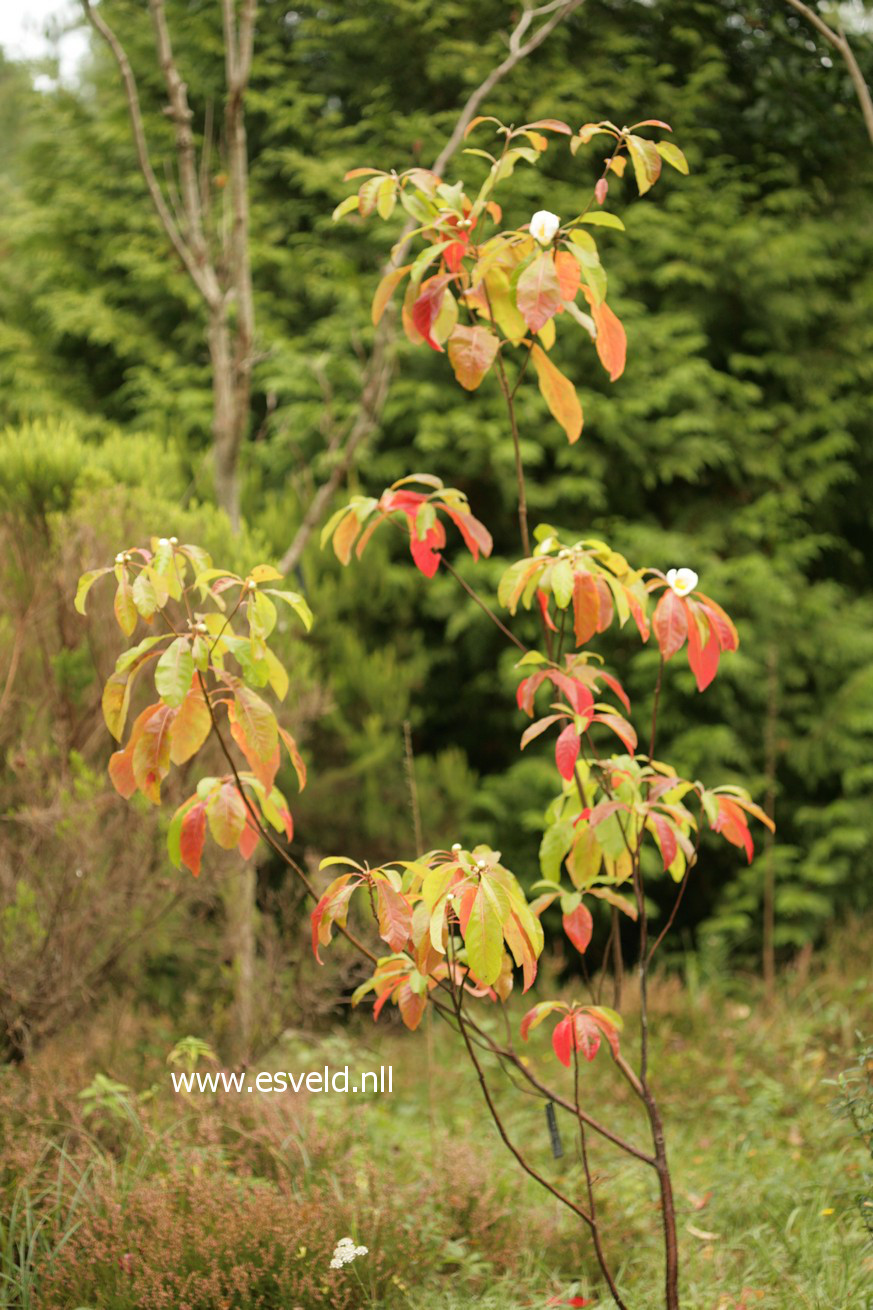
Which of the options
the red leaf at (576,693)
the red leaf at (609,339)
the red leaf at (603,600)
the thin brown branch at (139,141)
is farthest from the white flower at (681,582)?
the thin brown branch at (139,141)

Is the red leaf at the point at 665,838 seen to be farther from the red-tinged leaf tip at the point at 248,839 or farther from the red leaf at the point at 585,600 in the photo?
the red-tinged leaf tip at the point at 248,839

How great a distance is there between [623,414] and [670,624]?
3.28 metres

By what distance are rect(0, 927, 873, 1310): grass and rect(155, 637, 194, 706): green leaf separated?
115 cm

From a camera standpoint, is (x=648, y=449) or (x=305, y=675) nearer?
(x=305, y=675)

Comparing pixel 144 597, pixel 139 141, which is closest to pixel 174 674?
pixel 144 597

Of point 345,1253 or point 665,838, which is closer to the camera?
point 665,838

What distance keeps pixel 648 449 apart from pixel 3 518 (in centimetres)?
293

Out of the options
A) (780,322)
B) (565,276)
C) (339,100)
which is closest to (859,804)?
(780,322)

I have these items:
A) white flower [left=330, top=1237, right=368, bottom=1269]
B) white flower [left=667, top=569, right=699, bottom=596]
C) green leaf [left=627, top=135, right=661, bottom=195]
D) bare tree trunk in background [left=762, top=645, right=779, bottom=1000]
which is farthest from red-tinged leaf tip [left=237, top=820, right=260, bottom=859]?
bare tree trunk in background [left=762, top=645, right=779, bottom=1000]

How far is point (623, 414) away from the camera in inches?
192

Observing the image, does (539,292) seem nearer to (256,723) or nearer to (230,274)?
(256,723)

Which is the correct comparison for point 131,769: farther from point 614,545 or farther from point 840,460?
point 840,460

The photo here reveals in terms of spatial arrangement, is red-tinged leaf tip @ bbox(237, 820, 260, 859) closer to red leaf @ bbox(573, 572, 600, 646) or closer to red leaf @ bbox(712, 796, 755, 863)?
red leaf @ bbox(573, 572, 600, 646)

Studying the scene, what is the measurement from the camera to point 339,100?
5875mm
